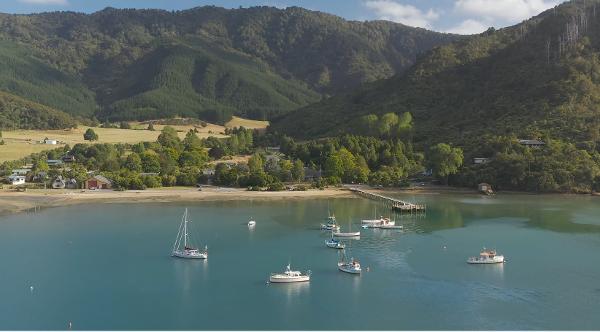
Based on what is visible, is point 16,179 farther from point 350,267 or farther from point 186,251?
point 350,267

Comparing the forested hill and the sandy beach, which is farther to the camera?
the forested hill

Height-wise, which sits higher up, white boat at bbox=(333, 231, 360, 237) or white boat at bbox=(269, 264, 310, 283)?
white boat at bbox=(333, 231, 360, 237)

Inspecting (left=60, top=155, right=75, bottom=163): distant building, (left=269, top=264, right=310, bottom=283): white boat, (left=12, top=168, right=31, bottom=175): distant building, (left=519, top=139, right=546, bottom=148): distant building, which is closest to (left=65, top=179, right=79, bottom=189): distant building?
(left=12, top=168, right=31, bottom=175): distant building

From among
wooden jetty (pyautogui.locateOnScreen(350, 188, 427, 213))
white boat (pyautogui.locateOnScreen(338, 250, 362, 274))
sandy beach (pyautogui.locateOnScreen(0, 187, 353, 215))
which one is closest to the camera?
white boat (pyautogui.locateOnScreen(338, 250, 362, 274))

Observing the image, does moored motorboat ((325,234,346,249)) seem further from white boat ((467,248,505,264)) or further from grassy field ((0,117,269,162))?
grassy field ((0,117,269,162))

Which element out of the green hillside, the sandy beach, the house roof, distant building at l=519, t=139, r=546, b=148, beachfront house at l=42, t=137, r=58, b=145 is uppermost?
the green hillside
